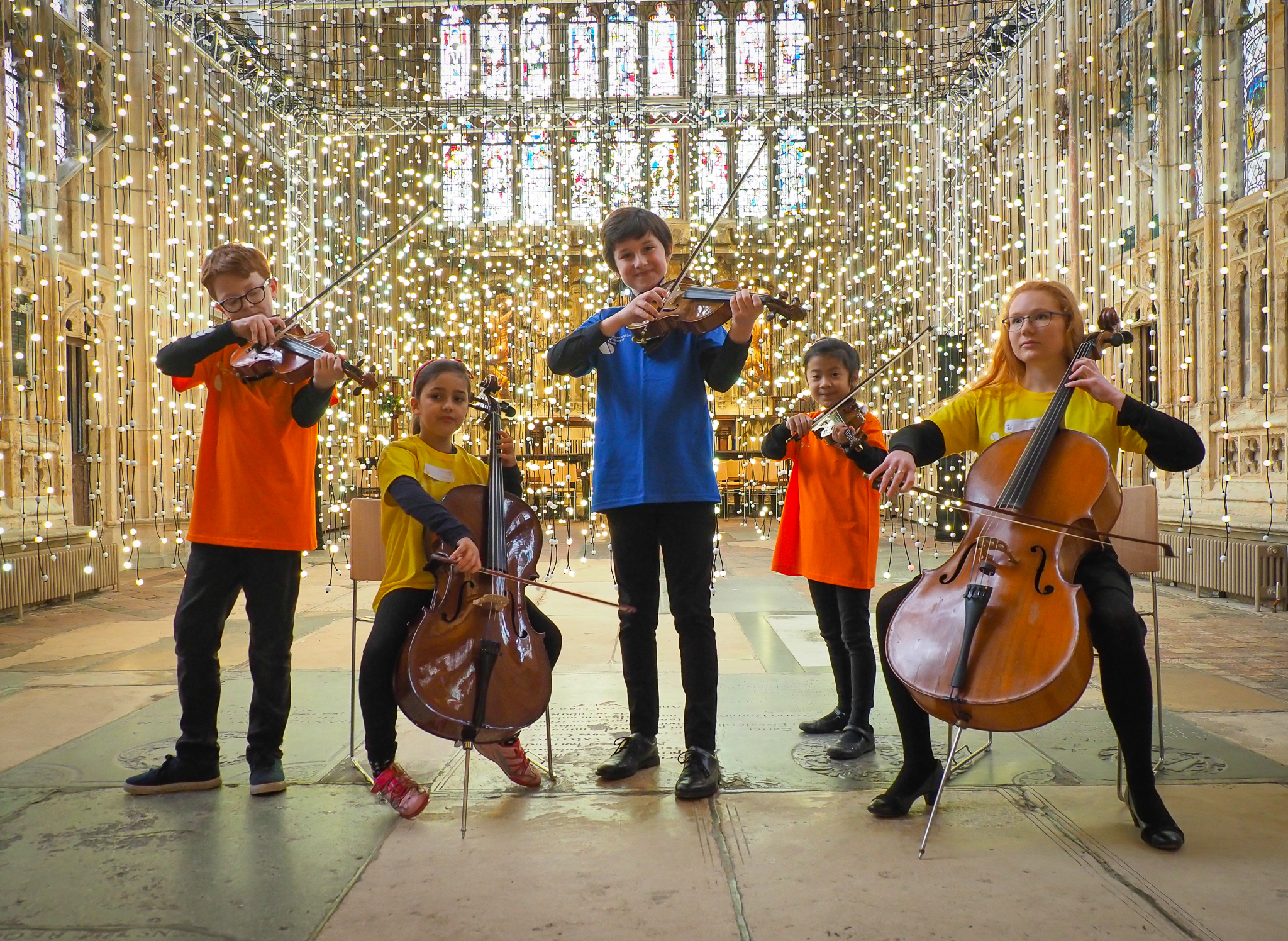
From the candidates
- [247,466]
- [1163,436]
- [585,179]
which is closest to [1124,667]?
[1163,436]

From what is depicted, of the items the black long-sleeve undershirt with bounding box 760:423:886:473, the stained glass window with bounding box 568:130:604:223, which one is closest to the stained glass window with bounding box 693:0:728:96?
the stained glass window with bounding box 568:130:604:223

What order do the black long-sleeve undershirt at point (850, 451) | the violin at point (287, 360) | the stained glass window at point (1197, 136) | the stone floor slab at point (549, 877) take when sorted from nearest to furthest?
the stone floor slab at point (549, 877), the violin at point (287, 360), the black long-sleeve undershirt at point (850, 451), the stained glass window at point (1197, 136)

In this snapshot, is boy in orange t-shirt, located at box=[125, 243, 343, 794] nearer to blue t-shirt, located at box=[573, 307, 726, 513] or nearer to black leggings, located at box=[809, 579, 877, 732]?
blue t-shirt, located at box=[573, 307, 726, 513]

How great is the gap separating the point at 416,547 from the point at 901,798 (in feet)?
3.75

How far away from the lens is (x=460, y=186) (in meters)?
15.9

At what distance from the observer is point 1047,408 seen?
1793 mm

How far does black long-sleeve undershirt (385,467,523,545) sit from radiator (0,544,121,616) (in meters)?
4.15

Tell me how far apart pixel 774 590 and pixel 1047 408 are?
4.30 m

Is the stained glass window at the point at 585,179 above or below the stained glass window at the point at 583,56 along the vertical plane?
below

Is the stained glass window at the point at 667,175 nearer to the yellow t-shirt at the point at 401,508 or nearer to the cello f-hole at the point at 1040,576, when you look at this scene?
the yellow t-shirt at the point at 401,508

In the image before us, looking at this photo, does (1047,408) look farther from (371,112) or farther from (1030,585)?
(371,112)

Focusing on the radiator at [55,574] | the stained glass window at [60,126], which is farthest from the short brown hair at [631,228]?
the stained glass window at [60,126]

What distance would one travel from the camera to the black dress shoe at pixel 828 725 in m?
2.59

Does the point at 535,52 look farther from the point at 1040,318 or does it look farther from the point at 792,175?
the point at 1040,318
